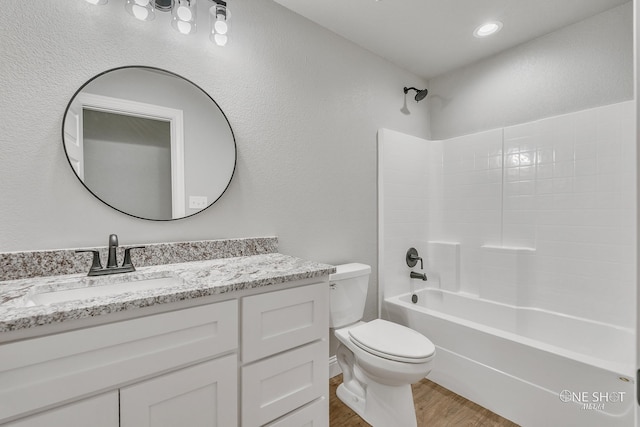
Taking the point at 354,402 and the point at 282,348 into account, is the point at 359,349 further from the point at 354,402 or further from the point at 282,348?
the point at 282,348

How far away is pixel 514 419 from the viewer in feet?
5.33

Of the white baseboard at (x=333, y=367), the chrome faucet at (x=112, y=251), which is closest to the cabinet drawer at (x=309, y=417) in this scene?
the white baseboard at (x=333, y=367)

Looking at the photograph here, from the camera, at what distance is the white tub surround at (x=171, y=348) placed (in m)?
0.72

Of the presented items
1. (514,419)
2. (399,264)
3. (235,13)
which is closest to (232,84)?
(235,13)

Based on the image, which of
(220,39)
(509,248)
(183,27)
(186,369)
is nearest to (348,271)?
(186,369)

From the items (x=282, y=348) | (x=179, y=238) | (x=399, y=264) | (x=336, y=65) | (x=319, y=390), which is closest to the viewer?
(x=282, y=348)

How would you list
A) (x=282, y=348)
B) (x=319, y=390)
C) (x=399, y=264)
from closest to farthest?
1. (x=282, y=348)
2. (x=319, y=390)
3. (x=399, y=264)

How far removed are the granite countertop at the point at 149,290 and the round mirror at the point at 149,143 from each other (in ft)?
1.08

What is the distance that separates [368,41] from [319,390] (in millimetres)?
2303

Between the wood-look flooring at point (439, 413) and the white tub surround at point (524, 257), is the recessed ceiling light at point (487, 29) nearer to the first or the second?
the white tub surround at point (524, 257)

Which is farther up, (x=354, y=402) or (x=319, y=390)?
(x=319, y=390)

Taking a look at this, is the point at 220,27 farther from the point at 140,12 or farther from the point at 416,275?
the point at 416,275

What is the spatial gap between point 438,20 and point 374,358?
2.16 metres

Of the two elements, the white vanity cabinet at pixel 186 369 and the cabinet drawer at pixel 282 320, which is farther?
the cabinet drawer at pixel 282 320
